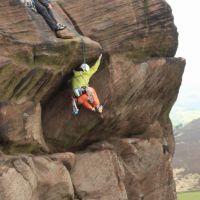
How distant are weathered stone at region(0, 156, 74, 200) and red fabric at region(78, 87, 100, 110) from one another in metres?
3.71

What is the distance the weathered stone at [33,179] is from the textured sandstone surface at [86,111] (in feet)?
0.17

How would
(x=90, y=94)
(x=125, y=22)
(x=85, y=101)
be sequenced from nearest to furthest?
(x=90, y=94), (x=85, y=101), (x=125, y=22)

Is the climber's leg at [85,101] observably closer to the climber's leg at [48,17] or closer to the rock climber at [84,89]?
the rock climber at [84,89]

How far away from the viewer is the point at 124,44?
90.9 feet

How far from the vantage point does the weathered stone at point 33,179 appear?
21391mm

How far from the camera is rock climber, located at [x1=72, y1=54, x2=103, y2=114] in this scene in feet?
83.4

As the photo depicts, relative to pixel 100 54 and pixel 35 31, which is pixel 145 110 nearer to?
pixel 100 54

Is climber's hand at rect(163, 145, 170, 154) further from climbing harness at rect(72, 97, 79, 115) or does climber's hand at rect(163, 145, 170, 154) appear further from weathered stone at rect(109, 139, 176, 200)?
climbing harness at rect(72, 97, 79, 115)

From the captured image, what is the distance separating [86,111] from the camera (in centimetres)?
2714

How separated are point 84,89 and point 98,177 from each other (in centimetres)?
517

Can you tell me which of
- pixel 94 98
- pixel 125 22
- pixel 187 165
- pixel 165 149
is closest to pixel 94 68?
pixel 94 98

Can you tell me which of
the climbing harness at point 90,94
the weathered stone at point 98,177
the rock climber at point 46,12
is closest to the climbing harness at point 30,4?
the rock climber at point 46,12

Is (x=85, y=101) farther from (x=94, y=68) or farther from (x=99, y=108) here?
(x=94, y=68)

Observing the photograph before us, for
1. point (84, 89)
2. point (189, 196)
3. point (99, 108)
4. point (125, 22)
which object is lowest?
point (189, 196)
